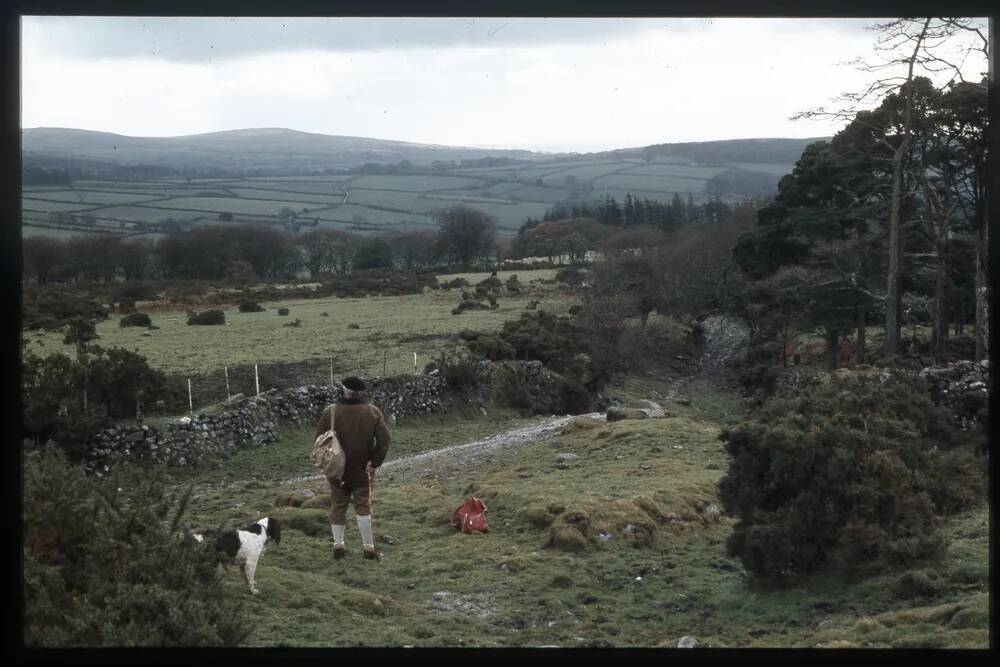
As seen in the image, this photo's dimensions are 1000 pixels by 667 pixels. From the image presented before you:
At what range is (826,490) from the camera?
834 cm

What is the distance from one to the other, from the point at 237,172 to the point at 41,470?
34.2m

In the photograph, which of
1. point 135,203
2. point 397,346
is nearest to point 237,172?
point 135,203

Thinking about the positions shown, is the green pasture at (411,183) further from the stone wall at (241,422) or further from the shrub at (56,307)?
the stone wall at (241,422)

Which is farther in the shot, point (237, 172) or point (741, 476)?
point (237, 172)

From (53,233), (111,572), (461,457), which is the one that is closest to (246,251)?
(53,233)

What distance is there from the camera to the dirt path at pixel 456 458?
15.2 metres

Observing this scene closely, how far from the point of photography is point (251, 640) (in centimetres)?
626

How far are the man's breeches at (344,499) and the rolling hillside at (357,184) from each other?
69.3ft

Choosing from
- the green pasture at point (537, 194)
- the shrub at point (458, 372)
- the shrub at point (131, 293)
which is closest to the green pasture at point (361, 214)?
the green pasture at point (537, 194)

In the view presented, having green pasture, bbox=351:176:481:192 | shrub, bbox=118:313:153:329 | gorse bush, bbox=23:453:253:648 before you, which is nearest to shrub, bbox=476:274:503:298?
green pasture, bbox=351:176:481:192

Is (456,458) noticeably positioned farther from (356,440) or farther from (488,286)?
(488,286)

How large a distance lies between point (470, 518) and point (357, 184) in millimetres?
28396

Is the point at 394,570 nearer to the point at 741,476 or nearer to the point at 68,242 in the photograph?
the point at 741,476

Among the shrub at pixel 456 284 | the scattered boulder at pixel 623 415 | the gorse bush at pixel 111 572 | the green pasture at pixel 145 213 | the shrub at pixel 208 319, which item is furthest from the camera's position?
the shrub at pixel 456 284
